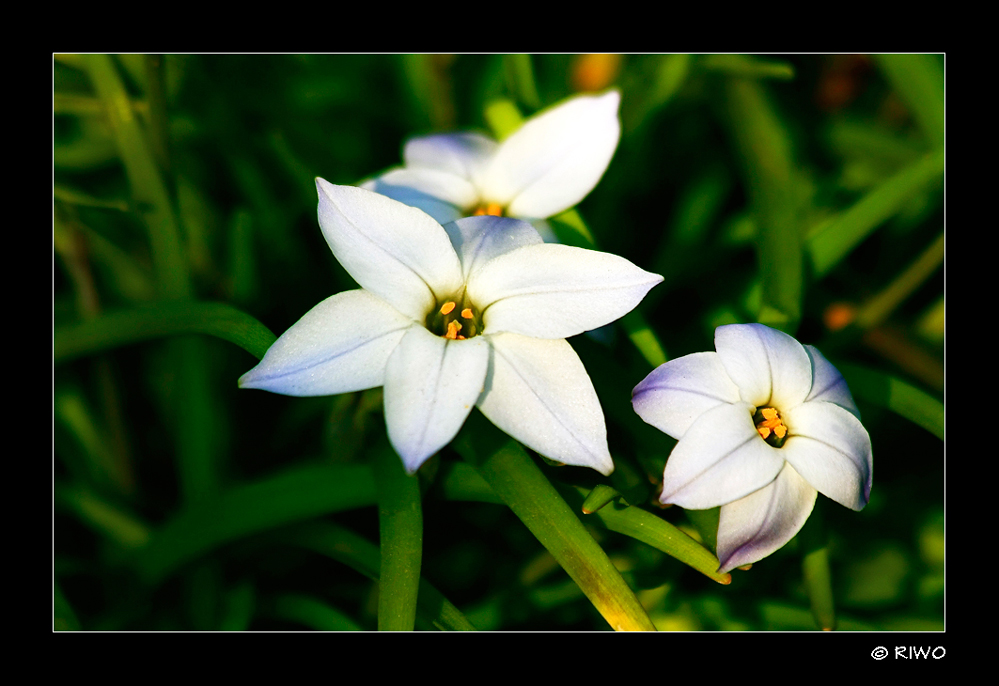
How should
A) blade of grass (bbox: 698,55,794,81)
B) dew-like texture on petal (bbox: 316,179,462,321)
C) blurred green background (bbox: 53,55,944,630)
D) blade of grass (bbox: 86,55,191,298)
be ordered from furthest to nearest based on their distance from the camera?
blade of grass (bbox: 698,55,794,81) → blade of grass (bbox: 86,55,191,298) → blurred green background (bbox: 53,55,944,630) → dew-like texture on petal (bbox: 316,179,462,321)

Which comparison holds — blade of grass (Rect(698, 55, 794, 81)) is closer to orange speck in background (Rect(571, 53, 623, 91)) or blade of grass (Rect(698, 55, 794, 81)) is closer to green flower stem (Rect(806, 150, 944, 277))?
green flower stem (Rect(806, 150, 944, 277))

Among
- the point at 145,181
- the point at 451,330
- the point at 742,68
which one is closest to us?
the point at 451,330

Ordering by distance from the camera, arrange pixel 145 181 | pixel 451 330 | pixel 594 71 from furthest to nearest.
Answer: pixel 594 71
pixel 145 181
pixel 451 330

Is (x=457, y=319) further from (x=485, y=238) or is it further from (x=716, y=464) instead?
(x=716, y=464)

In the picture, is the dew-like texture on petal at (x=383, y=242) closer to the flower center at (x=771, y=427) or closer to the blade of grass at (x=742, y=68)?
the flower center at (x=771, y=427)

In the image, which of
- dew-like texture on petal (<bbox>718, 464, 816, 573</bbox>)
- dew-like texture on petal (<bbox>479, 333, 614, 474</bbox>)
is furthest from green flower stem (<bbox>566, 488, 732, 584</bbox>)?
dew-like texture on petal (<bbox>479, 333, 614, 474</bbox>)

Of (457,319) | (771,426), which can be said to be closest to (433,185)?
(457,319)
